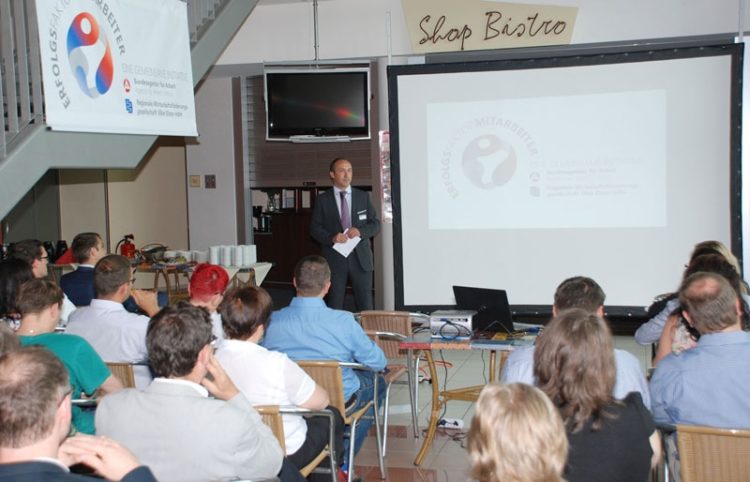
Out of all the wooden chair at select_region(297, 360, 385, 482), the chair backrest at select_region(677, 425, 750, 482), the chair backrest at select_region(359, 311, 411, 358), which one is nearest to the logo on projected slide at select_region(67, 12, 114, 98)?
the chair backrest at select_region(359, 311, 411, 358)

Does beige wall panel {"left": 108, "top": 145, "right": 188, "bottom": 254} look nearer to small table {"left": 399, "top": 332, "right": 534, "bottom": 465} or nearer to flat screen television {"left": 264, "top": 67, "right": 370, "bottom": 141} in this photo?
flat screen television {"left": 264, "top": 67, "right": 370, "bottom": 141}

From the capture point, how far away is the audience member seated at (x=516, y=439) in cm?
164

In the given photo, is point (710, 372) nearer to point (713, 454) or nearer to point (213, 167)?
point (713, 454)

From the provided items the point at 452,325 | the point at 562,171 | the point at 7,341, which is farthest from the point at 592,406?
the point at 562,171

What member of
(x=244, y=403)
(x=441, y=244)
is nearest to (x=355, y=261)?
(x=441, y=244)

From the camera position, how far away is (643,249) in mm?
5918

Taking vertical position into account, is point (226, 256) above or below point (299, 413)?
above

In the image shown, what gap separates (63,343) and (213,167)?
667cm

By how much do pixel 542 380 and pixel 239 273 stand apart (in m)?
5.70

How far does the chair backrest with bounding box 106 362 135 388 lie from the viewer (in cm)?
345

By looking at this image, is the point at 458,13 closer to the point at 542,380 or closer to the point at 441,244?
the point at 441,244

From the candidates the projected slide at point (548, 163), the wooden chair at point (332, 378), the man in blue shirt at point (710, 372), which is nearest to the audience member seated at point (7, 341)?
the wooden chair at point (332, 378)

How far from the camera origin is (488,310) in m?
4.29

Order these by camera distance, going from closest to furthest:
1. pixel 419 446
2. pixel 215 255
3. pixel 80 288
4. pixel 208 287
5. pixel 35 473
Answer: pixel 35 473
pixel 208 287
pixel 419 446
pixel 80 288
pixel 215 255
